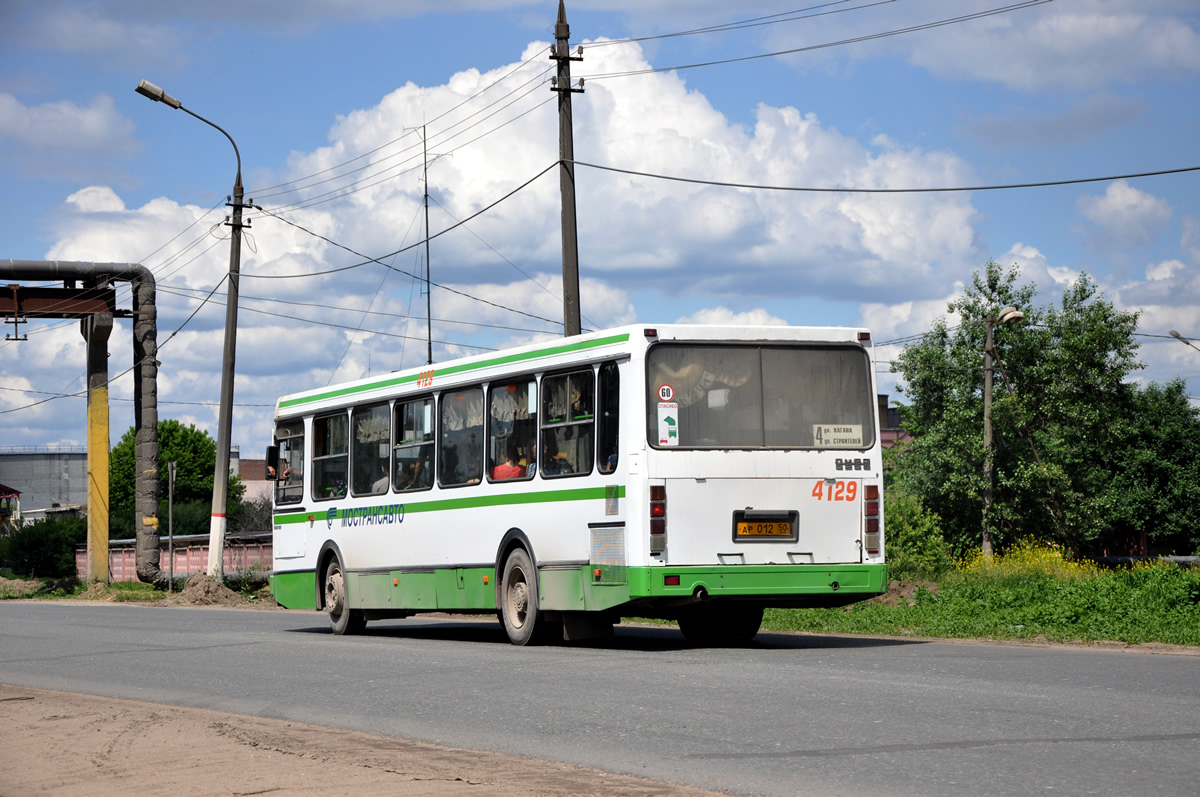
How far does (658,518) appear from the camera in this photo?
13977mm

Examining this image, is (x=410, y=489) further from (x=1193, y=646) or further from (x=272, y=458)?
(x=1193, y=646)

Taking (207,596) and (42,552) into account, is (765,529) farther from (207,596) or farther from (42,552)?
(42,552)

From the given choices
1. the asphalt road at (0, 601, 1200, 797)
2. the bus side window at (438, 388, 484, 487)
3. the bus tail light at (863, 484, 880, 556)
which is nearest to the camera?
the asphalt road at (0, 601, 1200, 797)

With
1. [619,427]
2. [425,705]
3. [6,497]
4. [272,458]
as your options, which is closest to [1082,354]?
[272,458]

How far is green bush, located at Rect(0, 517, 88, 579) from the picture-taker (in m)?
67.2

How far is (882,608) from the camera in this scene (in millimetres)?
19766

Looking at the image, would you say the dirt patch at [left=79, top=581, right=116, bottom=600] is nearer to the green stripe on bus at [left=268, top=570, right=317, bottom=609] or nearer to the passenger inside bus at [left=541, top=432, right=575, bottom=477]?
the green stripe on bus at [left=268, top=570, right=317, bottom=609]

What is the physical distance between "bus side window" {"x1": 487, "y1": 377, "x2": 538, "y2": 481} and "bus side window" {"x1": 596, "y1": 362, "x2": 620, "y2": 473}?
1.27 metres

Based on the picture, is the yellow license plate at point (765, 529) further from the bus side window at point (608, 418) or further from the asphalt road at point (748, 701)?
the bus side window at point (608, 418)

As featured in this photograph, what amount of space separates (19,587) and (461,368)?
3338 centimetres

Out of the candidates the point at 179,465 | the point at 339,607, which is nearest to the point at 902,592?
the point at 339,607

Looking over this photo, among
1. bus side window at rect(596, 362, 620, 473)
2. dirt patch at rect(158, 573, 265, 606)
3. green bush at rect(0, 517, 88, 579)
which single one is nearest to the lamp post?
dirt patch at rect(158, 573, 265, 606)

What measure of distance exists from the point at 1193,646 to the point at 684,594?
16.1ft

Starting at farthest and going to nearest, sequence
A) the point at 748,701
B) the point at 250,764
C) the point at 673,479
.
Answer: the point at 673,479 → the point at 748,701 → the point at 250,764
